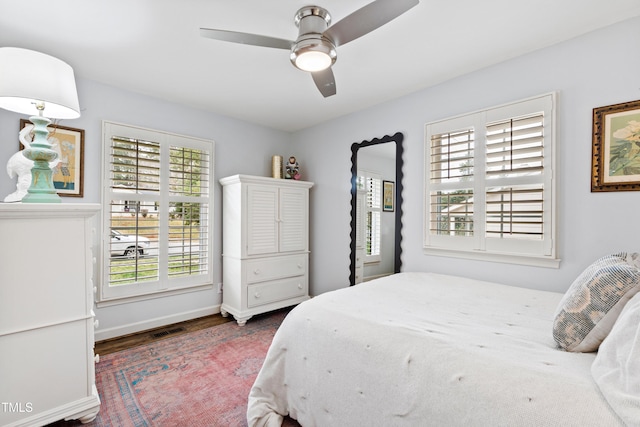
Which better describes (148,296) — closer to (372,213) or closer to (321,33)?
(372,213)

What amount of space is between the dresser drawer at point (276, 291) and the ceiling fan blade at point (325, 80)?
7.23 ft

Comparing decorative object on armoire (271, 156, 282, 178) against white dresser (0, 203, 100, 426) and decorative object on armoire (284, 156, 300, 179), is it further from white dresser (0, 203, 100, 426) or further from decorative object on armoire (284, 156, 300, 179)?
white dresser (0, 203, 100, 426)

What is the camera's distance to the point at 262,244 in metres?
3.34

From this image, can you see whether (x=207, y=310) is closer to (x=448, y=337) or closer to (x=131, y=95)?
(x=131, y=95)

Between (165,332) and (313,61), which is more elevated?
(313,61)

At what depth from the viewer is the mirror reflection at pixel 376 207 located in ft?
9.87

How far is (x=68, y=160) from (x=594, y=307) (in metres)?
3.62

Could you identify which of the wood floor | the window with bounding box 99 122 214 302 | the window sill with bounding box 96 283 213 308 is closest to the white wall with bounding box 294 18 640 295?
the window with bounding box 99 122 214 302

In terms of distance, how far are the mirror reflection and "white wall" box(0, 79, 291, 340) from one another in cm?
138

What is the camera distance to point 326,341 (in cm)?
144

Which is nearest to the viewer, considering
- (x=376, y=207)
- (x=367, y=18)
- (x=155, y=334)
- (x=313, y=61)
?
(x=367, y=18)

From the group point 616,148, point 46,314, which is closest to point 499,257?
point 616,148

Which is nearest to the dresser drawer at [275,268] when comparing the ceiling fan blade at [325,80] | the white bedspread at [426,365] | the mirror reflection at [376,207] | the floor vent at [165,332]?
the mirror reflection at [376,207]

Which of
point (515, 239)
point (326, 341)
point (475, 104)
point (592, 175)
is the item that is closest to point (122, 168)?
point (326, 341)
